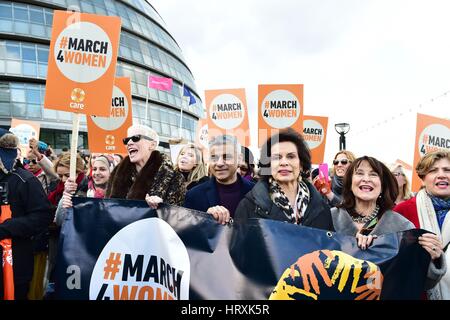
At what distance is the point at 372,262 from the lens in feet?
6.84

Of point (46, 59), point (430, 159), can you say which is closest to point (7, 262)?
point (430, 159)

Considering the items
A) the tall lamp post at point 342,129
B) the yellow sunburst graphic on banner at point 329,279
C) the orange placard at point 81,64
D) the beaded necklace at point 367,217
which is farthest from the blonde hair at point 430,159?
the tall lamp post at point 342,129

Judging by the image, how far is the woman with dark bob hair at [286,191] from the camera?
8.11ft

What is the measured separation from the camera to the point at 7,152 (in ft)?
9.94

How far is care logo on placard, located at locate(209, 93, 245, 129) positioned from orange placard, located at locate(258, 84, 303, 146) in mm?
1341

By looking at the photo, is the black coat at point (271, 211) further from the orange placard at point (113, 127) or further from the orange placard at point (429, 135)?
the orange placard at point (113, 127)

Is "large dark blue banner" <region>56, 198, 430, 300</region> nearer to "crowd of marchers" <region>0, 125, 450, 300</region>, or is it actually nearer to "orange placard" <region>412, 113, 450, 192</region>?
"crowd of marchers" <region>0, 125, 450, 300</region>

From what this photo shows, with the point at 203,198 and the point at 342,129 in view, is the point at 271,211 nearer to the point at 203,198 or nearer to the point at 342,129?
the point at 203,198

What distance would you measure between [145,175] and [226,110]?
17.5 feet

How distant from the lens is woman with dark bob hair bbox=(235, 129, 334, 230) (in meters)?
2.47

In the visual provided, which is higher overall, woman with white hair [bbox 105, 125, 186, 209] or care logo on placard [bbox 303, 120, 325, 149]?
care logo on placard [bbox 303, 120, 325, 149]

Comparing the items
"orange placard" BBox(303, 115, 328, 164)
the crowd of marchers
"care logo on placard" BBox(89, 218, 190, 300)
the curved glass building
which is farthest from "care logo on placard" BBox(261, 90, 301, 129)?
the curved glass building
